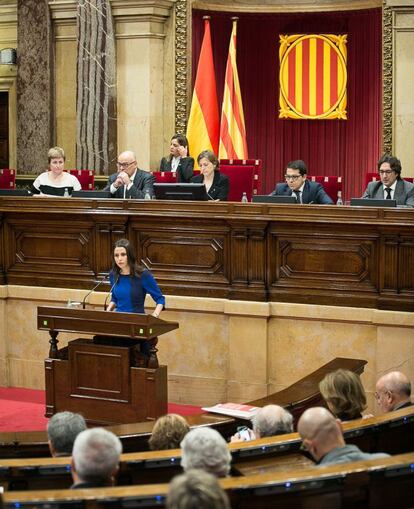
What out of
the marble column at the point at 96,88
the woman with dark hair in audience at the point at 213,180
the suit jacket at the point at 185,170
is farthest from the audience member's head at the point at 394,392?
the marble column at the point at 96,88

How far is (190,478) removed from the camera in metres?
2.74

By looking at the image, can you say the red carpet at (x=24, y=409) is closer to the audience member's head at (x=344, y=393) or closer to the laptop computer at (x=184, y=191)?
the laptop computer at (x=184, y=191)

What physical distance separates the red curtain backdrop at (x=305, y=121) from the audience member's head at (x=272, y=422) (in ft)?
23.4

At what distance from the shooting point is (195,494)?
8.82 ft

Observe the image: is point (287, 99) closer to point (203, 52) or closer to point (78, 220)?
point (203, 52)

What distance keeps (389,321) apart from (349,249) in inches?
21.6

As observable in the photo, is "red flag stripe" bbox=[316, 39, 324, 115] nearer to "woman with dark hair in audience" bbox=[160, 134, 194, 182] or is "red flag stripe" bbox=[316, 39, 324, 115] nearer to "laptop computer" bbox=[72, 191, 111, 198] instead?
"woman with dark hair in audience" bbox=[160, 134, 194, 182]

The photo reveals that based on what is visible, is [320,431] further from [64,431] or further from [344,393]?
[64,431]

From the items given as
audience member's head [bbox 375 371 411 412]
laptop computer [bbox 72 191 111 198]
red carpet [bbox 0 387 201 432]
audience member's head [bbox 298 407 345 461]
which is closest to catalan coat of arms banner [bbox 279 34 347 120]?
laptop computer [bbox 72 191 111 198]

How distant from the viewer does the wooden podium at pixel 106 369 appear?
6.73 metres

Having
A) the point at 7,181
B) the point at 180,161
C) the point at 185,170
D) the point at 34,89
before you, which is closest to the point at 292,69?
the point at 34,89

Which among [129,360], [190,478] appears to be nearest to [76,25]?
[129,360]

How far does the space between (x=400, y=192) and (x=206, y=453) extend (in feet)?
14.5

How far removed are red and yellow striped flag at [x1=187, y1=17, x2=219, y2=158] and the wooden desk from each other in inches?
136
